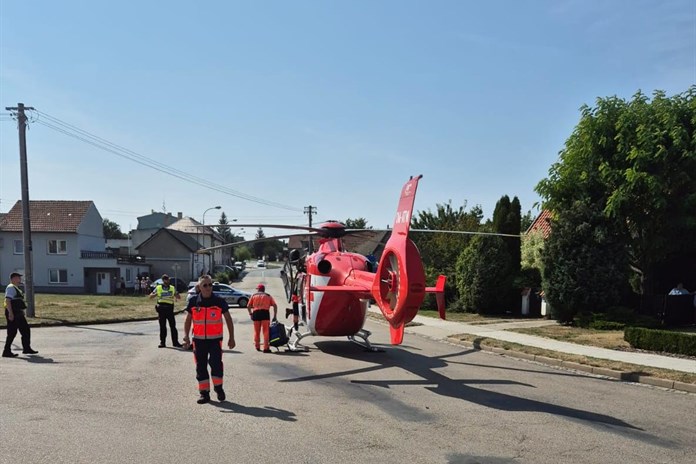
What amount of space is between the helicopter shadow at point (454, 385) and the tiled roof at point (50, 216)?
1805 inches

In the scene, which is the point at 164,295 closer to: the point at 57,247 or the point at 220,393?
the point at 220,393

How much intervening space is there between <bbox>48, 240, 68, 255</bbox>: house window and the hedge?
5101 cm

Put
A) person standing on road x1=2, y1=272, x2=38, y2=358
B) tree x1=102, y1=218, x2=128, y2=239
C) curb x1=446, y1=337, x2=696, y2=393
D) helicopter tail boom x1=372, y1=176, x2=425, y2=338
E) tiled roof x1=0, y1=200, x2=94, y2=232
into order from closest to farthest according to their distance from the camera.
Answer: helicopter tail boom x1=372, y1=176, x2=425, y2=338, curb x1=446, y1=337, x2=696, y2=393, person standing on road x1=2, y1=272, x2=38, y2=358, tiled roof x1=0, y1=200, x2=94, y2=232, tree x1=102, y1=218, x2=128, y2=239

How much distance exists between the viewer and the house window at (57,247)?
5269 centimetres

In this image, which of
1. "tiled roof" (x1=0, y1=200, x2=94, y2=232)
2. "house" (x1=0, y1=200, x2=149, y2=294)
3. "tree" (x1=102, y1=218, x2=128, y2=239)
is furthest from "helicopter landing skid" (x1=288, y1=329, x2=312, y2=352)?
"tree" (x1=102, y1=218, x2=128, y2=239)

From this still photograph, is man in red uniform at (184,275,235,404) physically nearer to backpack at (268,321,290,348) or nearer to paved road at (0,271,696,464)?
paved road at (0,271,696,464)

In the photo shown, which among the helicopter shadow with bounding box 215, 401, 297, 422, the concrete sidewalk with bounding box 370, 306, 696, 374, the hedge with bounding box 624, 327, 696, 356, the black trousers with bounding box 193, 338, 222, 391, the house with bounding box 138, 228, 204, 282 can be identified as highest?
the house with bounding box 138, 228, 204, 282

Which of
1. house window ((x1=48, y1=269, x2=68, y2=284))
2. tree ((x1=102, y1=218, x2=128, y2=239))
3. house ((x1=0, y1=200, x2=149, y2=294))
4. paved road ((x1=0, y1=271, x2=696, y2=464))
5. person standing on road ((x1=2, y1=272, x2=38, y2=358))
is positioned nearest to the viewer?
paved road ((x1=0, y1=271, x2=696, y2=464))

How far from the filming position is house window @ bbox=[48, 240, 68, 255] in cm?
5269

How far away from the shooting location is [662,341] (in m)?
13.4

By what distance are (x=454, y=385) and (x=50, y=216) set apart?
53304 millimetres

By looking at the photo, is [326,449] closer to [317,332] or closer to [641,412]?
[641,412]

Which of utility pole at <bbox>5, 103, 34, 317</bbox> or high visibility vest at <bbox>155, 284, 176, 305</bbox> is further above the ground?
utility pole at <bbox>5, 103, 34, 317</bbox>

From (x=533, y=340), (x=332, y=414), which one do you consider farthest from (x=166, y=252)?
(x=332, y=414)
